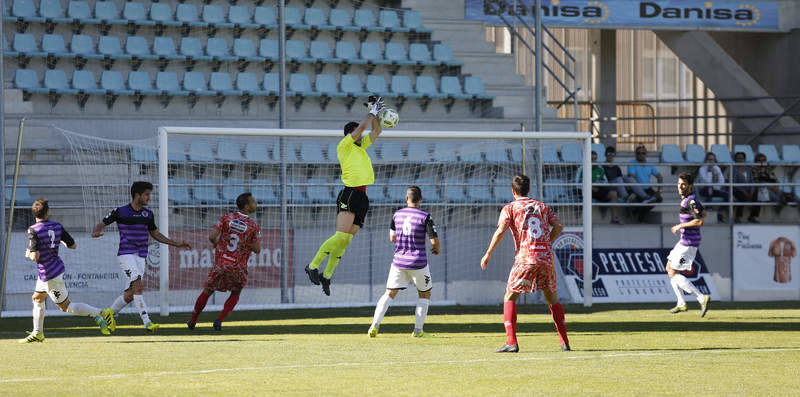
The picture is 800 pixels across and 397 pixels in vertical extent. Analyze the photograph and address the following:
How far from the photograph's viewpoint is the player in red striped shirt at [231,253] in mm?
12500

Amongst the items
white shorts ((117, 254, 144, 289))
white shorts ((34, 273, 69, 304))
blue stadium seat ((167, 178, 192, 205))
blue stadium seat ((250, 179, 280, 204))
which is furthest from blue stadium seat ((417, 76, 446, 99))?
white shorts ((34, 273, 69, 304))

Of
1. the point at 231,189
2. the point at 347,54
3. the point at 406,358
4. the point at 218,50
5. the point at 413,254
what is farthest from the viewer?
the point at 347,54

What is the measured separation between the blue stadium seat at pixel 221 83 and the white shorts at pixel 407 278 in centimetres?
971

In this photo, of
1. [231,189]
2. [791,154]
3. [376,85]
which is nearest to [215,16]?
[376,85]

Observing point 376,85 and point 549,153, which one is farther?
point 376,85

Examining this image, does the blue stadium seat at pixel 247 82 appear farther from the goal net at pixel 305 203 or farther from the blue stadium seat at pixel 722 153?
the blue stadium seat at pixel 722 153

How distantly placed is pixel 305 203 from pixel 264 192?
0.70 meters

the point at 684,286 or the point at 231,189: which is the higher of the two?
the point at 231,189

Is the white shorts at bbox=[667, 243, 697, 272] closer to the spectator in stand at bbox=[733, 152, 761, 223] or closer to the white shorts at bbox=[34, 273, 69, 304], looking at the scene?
the spectator in stand at bbox=[733, 152, 761, 223]

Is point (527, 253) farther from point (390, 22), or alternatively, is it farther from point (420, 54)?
point (390, 22)

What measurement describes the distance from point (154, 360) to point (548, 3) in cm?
1766

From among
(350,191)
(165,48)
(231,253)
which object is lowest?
(231,253)

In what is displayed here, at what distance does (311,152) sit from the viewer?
18938 mm

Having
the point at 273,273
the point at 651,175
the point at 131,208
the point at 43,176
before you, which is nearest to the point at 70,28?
the point at 43,176
